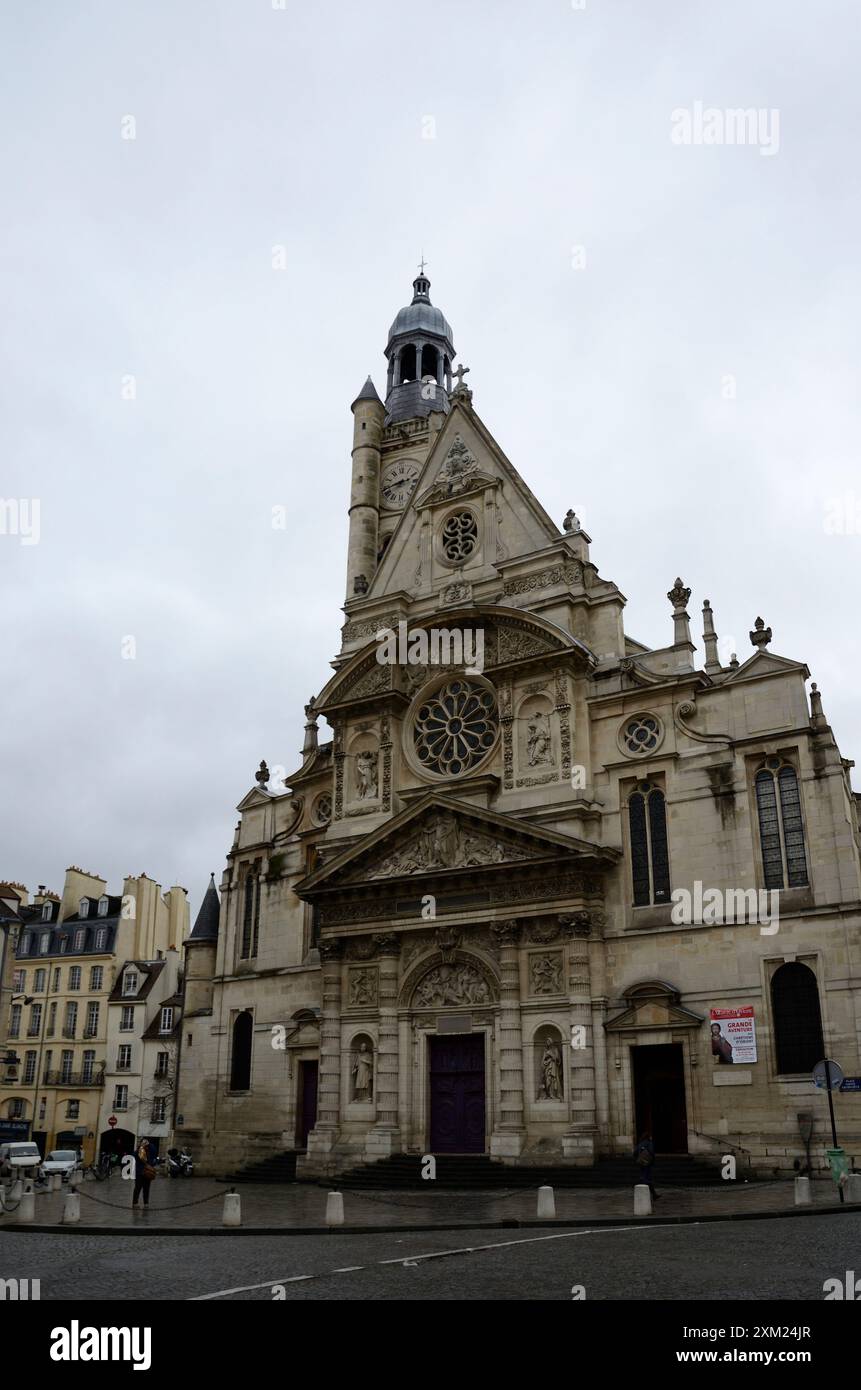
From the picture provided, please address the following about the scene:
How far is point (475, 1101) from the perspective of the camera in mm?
28797

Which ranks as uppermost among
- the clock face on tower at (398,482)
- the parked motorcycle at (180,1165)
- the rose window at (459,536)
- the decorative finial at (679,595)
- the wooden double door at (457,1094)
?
the clock face on tower at (398,482)

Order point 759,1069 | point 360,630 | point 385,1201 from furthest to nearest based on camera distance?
1. point 360,630
2. point 759,1069
3. point 385,1201

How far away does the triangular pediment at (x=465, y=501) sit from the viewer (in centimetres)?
3375

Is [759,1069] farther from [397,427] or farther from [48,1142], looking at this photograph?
[48,1142]

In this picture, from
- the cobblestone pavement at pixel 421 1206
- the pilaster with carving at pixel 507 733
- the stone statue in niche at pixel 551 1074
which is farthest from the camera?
the pilaster with carving at pixel 507 733

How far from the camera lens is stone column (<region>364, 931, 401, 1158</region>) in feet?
94.6

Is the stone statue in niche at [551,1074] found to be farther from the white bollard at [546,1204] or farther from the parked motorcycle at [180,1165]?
the parked motorcycle at [180,1165]

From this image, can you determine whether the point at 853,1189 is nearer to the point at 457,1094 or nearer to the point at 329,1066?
the point at 457,1094

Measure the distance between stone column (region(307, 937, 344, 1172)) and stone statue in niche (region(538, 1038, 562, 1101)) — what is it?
20.2 ft

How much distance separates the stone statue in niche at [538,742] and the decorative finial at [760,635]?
19.1ft

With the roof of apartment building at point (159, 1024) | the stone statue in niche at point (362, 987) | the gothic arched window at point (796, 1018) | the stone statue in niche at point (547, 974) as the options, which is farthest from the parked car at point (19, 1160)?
the gothic arched window at point (796, 1018)

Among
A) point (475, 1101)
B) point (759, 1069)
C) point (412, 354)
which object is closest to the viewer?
point (759, 1069)
